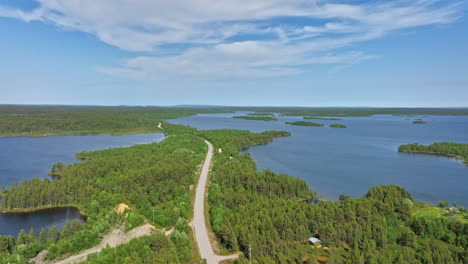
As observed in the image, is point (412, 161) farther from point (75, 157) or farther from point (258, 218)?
point (75, 157)

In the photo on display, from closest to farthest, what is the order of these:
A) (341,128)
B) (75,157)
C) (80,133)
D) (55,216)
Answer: (55,216), (75,157), (80,133), (341,128)

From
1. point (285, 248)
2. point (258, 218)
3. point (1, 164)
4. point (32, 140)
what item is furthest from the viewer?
point (32, 140)

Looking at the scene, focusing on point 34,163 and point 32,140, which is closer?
point 34,163

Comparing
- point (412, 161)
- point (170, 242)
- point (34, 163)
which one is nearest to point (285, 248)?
point (170, 242)

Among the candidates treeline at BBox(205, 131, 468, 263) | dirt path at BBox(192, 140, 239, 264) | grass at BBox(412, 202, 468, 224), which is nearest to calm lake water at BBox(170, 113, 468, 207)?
grass at BBox(412, 202, 468, 224)

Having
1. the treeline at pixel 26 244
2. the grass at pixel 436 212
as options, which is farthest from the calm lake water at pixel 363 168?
the treeline at pixel 26 244

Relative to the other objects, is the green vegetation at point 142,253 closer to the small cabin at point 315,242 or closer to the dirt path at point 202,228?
the dirt path at point 202,228

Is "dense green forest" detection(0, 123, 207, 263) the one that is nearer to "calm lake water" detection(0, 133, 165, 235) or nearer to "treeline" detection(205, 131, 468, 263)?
"calm lake water" detection(0, 133, 165, 235)

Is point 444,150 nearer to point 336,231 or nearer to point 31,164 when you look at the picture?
point 336,231
